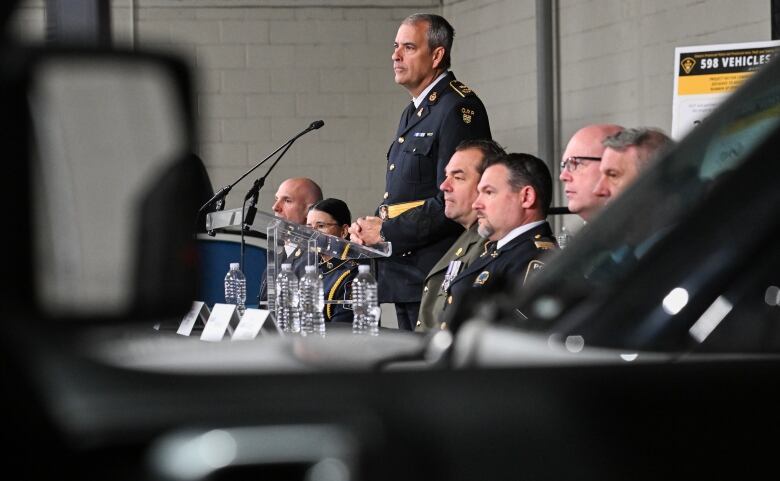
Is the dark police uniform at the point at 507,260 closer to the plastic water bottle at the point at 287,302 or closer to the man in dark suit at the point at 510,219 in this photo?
the man in dark suit at the point at 510,219

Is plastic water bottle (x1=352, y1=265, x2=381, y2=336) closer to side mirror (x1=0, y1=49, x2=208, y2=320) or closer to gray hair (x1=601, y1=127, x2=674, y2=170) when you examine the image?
gray hair (x1=601, y1=127, x2=674, y2=170)

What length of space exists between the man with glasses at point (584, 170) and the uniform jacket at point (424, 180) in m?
0.34

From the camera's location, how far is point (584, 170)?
3.00m

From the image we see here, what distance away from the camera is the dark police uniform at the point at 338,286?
Result: 3.80 meters

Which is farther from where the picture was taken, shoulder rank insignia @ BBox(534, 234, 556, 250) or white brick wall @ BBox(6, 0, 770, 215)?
white brick wall @ BBox(6, 0, 770, 215)

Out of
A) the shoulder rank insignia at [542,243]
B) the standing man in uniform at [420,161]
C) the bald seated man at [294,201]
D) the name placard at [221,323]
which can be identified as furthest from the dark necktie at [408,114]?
the bald seated man at [294,201]

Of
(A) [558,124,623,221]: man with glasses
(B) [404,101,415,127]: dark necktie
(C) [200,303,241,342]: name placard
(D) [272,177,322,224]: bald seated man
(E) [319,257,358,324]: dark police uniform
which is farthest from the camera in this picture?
(D) [272,177,322,224]: bald seated man

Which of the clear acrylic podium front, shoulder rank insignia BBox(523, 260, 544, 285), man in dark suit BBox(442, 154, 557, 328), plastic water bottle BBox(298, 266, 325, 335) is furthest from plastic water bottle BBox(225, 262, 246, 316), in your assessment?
shoulder rank insignia BBox(523, 260, 544, 285)

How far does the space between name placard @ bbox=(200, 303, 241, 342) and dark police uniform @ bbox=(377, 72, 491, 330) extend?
26.5 inches

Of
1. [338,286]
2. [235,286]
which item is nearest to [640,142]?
[338,286]

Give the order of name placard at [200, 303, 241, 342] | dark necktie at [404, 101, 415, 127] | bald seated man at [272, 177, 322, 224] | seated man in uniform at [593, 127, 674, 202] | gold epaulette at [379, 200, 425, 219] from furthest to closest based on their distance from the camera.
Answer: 1. bald seated man at [272, 177, 322, 224]
2. dark necktie at [404, 101, 415, 127]
3. gold epaulette at [379, 200, 425, 219]
4. seated man in uniform at [593, 127, 674, 202]
5. name placard at [200, 303, 241, 342]

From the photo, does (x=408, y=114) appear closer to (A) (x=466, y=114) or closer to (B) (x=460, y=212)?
(A) (x=466, y=114)

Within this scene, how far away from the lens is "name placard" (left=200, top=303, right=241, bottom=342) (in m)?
2.57

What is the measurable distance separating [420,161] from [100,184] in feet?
9.60
